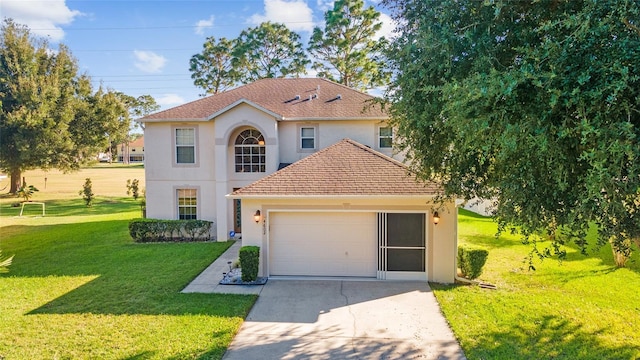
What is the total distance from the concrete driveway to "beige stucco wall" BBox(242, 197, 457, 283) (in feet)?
3.03

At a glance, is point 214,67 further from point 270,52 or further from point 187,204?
point 187,204

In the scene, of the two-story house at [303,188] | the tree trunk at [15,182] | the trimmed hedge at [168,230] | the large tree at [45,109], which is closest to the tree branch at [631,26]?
the two-story house at [303,188]

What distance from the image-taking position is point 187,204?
676 inches

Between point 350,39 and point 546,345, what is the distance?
29232mm

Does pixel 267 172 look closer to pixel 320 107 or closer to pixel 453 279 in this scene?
pixel 320 107

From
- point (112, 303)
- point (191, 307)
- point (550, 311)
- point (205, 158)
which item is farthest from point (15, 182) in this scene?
point (550, 311)

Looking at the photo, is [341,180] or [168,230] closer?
[341,180]

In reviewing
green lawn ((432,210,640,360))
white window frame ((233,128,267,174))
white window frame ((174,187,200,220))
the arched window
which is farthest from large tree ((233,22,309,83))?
green lawn ((432,210,640,360))

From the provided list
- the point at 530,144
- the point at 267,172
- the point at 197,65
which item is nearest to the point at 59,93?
the point at 197,65

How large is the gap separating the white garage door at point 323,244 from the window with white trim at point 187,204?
7.56 metres

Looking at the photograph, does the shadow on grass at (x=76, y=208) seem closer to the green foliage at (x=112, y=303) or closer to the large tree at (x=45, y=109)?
the large tree at (x=45, y=109)

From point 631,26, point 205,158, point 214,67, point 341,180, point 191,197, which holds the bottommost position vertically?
point 191,197

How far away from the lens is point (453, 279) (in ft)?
35.1

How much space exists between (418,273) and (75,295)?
33.1ft
